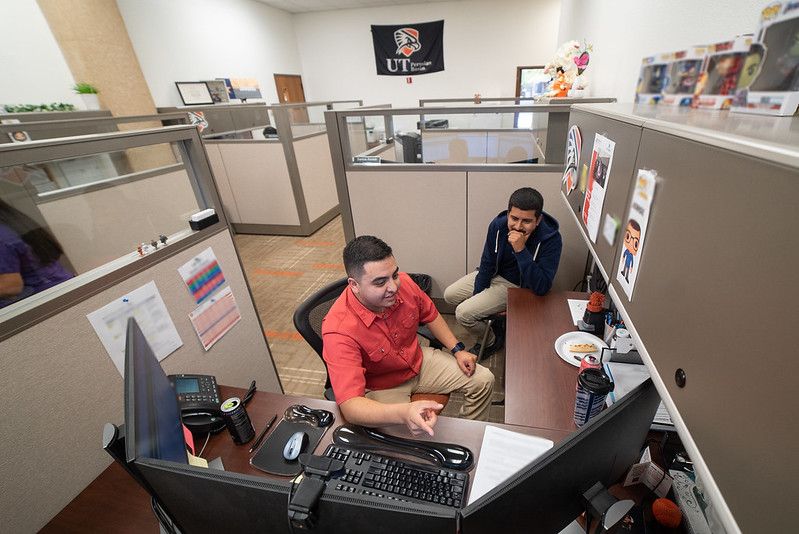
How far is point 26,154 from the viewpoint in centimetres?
88

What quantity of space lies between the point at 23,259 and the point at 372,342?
133 centimetres

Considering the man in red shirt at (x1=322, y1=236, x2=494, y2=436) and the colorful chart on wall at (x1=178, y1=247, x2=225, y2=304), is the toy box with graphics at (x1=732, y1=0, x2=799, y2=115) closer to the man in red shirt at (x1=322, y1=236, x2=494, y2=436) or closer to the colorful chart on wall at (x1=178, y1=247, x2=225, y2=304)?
the man in red shirt at (x1=322, y1=236, x2=494, y2=436)

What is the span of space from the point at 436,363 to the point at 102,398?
1218mm

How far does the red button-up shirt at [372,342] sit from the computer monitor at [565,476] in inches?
27.6

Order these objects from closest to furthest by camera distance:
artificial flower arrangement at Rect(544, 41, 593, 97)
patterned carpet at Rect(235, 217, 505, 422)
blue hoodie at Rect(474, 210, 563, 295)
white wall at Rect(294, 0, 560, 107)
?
blue hoodie at Rect(474, 210, 563, 295), patterned carpet at Rect(235, 217, 505, 422), artificial flower arrangement at Rect(544, 41, 593, 97), white wall at Rect(294, 0, 560, 107)

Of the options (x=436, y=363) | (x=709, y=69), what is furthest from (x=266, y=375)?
(x=709, y=69)

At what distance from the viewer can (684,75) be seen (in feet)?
3.26

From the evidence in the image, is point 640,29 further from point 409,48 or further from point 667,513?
point 409,48

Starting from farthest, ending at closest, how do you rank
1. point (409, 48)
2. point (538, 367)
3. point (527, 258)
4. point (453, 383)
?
point (409, 48)
point (527, 258)
point (453, 383)
point (538, 367)

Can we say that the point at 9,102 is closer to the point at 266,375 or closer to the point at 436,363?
the point at 266,375

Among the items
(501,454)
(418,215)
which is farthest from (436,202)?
(501,454)

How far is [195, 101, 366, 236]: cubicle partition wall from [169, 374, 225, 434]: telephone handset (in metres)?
3.23

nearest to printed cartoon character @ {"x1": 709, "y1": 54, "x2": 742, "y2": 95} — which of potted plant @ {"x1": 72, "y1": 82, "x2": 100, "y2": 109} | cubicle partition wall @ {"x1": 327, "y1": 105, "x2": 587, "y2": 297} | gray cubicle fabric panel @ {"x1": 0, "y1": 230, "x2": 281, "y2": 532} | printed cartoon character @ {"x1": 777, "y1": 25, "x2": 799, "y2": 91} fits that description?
printed cartoon character @ {"x1": 777, "y1": 25, "x2": 799, "y2": 91}

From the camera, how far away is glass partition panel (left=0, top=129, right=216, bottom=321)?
1.08m
